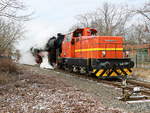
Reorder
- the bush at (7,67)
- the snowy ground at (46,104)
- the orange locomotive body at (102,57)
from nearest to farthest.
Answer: the snowy ground at (46,104) → the orange locomotive body at (102,57) → the bush at (7,67)

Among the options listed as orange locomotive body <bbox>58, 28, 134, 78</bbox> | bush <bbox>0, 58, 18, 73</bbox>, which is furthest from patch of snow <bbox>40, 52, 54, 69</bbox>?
orange locomotive body <bbox>58, 28, 134, 78</bbox>

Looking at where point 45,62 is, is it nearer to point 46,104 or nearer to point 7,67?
point 7,67

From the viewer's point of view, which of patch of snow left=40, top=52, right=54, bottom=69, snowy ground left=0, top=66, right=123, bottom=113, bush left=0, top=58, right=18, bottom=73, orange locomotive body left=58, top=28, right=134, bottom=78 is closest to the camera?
snowy ground left=0, top=66, right=123, bottom=113

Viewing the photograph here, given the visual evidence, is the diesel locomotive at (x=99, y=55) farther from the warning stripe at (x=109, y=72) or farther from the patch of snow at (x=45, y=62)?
the patch of snow at (x=45, y=62)

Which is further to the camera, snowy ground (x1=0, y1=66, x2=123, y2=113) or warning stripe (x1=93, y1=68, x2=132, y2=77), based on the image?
warning stripe (x1=93, y1=68, x2=132, y2=77)

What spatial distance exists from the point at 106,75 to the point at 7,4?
6.36 m

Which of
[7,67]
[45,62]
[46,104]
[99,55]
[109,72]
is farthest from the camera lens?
[45,62]

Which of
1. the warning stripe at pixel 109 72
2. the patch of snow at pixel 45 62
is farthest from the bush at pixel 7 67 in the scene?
the patch of snow at pixel 45 62

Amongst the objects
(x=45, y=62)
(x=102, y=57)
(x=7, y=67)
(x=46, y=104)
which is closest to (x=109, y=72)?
(x=102, y=57)

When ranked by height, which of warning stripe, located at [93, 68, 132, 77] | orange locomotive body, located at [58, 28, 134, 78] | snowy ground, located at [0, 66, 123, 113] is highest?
orange locomotive body, located at [58, 28, 134, 78]

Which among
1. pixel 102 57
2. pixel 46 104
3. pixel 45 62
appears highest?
pixel 102 57

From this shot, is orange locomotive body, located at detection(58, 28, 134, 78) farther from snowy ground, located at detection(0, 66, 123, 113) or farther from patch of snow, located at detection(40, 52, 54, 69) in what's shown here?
patch of snow, located at detection(40, 52, 54, 69)

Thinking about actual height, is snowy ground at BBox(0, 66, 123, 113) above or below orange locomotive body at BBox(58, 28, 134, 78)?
below

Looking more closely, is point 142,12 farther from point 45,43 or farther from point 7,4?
point 7,4
